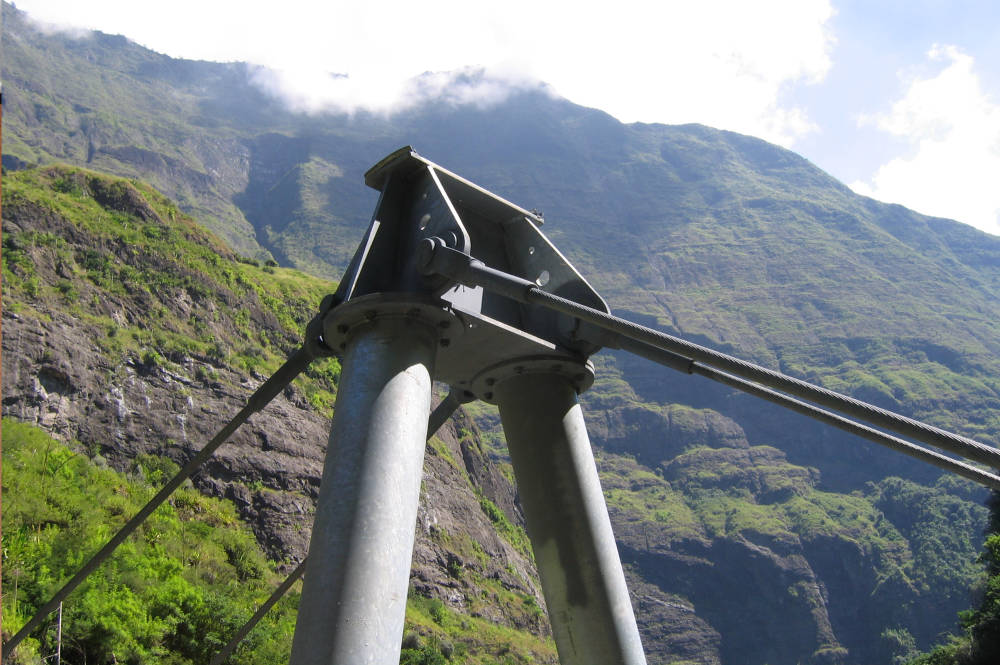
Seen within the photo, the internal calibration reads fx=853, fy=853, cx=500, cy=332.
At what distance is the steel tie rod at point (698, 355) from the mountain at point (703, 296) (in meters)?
38.2

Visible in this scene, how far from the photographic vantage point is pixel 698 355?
3756mm

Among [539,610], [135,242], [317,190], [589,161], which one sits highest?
[589,161]

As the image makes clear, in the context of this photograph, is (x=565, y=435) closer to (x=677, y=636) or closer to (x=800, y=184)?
(x=677, y=636)

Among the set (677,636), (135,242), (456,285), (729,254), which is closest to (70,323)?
(135,242)

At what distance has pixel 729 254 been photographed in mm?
156000

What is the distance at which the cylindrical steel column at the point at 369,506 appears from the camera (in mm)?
3568

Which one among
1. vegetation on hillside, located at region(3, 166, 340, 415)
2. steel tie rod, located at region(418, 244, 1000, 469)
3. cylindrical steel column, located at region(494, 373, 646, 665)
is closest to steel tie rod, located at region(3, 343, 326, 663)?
steel tie rod, located at region(418, 244, 1000, 469)

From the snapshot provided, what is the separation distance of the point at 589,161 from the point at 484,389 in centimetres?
17945

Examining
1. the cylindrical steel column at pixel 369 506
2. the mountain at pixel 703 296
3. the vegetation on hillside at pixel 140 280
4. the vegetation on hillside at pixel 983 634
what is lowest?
the cylindrical steel column at pixel 369 506

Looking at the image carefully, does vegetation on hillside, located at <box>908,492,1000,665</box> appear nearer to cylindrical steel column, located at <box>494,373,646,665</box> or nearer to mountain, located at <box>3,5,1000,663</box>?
mountain, located at <box>3,5,1000,663</box>

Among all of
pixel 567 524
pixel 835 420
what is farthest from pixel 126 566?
pixel 835 420

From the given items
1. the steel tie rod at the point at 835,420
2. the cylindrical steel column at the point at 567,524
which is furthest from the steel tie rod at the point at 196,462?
the steel tie rod at the point at 835,420

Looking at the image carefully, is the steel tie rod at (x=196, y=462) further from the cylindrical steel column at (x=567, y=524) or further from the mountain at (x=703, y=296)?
the mountain at (x=703, y=296)

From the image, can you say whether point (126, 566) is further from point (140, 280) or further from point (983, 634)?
point (983, 634)
